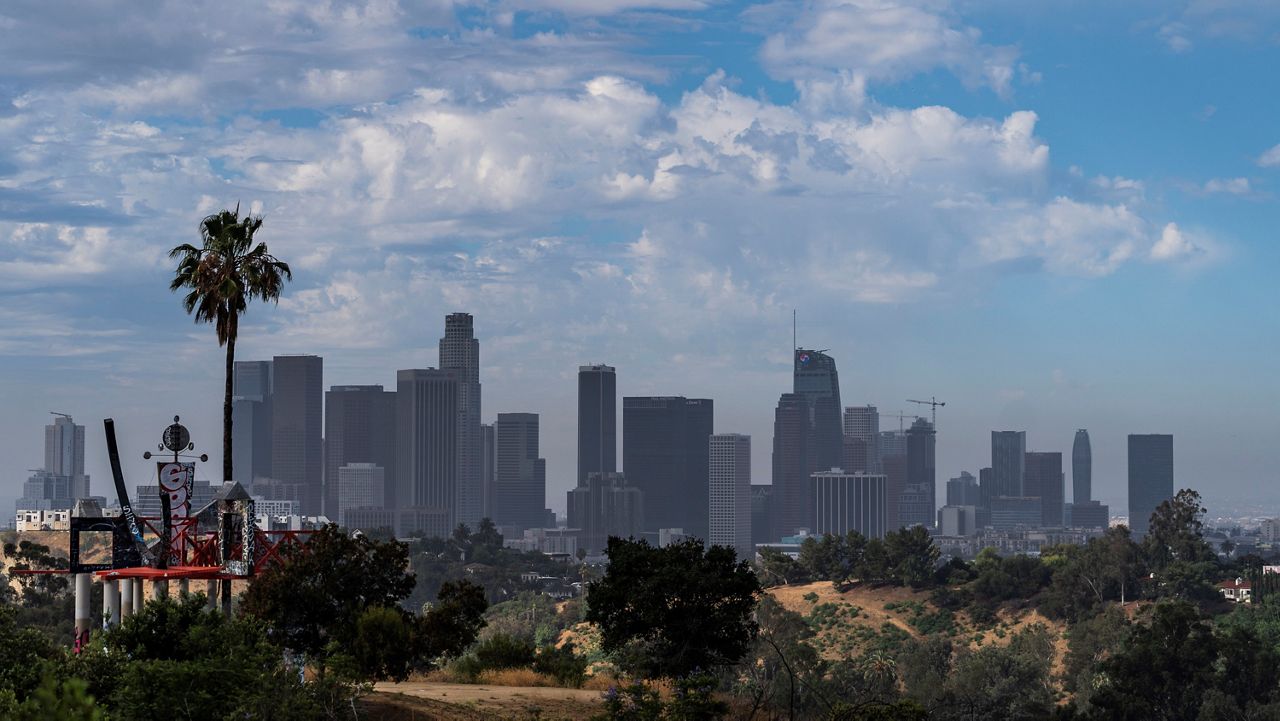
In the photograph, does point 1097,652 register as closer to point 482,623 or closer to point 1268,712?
point 1268,712

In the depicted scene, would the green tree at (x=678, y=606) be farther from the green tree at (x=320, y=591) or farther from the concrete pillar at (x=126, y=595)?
the concrete pillar at (x=126, y=595)

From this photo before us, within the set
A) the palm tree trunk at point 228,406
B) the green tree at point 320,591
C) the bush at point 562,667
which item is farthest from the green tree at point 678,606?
the palm tree trunk at point 228,406

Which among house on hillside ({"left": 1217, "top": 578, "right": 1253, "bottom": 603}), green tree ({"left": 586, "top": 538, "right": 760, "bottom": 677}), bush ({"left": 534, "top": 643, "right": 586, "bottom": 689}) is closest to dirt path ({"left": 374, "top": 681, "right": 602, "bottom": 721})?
bush ({"left": 534, "top": 643, "right": 586, "bottom": 689})

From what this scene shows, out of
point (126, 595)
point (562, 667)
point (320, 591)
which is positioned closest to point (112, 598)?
point (126, 595)

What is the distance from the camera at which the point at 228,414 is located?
51.9 metres

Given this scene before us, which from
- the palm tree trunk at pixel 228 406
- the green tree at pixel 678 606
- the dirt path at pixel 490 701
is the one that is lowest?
the dirt path at pixel 490 701

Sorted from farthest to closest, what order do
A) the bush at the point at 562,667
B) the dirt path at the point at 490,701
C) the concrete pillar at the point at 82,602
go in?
the bush at the point at 562,667, the concrete pillar at the point at 82,602, the dirt path at the point at 490,701

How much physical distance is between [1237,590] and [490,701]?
127 m

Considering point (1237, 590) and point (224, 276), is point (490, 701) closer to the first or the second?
point (224, 276)

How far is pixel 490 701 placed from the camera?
40062 millimetres

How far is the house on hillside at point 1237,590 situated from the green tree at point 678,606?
109825 mm

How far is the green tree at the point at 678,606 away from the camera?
47.7 metres

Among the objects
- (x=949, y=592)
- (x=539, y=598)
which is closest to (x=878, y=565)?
(x=949, y=592)

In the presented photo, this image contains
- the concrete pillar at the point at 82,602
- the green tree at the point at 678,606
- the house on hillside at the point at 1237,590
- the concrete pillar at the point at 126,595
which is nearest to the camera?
the concrete pillar at the point at 82,602
